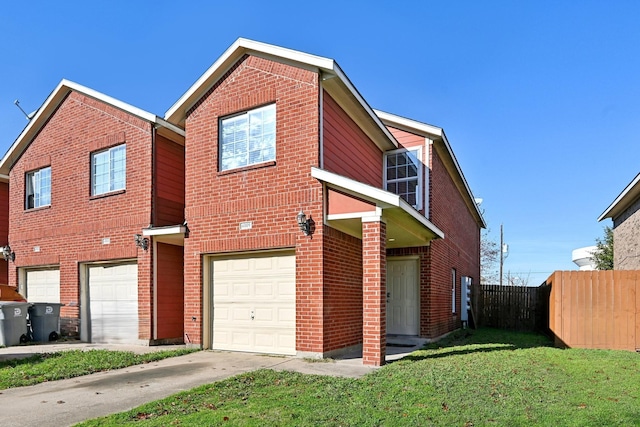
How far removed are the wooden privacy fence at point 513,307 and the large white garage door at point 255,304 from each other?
10.7 metres

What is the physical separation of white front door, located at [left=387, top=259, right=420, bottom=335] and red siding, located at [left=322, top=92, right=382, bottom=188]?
8.24 ft

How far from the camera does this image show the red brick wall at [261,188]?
8766 mm

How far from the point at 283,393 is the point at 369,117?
7.15 meters

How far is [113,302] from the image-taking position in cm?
1215

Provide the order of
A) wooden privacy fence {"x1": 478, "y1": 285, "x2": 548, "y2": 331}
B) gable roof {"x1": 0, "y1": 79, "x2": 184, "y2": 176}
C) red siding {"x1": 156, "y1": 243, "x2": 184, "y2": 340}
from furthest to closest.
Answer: wooden privacy fence {"x1": 478, "y1": 285, "x2": 548, "y2": 331}
gable roof {"x1": 0, "y1": 79, "x2": 184, "y2": 176}
red siding {"x1": 156, "y1": 243, "x2": 184, "y2": 340}

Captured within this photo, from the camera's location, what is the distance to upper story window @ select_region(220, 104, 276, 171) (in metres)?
9.71

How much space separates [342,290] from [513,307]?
1056cm

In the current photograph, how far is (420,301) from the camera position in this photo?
12172mm

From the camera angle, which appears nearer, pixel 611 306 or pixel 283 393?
pixel 283 393

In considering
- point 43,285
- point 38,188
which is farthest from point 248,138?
point 43,285

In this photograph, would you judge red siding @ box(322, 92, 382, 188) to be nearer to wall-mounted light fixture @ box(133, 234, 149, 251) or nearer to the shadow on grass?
the shadow on grass

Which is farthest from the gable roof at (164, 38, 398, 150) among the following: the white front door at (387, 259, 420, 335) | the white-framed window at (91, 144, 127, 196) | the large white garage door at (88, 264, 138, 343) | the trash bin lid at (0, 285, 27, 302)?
the trash bin lid at (0, 285, 27, 302)

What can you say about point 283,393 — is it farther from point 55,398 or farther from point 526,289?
point 526,289

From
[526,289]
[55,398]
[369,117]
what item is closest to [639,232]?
[526,289]
